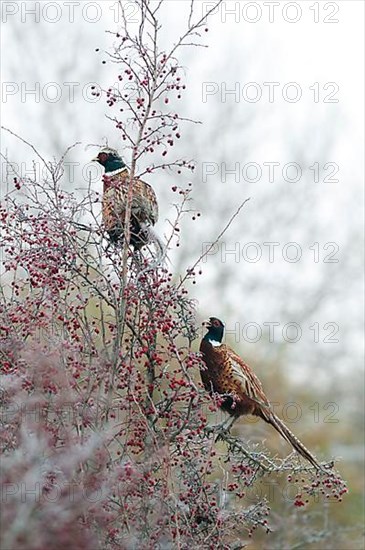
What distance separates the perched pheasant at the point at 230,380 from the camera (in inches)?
183

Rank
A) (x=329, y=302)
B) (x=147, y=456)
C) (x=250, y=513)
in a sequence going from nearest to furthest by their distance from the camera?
(x=147, y=456) < (x=250, y=513) < (x=329, y=302)

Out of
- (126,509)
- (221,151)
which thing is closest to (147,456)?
(126,509)

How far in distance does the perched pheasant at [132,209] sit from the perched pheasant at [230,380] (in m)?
0.52

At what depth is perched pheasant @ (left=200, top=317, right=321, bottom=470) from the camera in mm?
4637

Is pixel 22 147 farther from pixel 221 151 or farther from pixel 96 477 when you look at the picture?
pixel 96 477

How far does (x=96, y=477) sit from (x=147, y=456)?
0.56 m

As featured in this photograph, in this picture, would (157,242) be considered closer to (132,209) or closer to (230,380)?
(132,209)

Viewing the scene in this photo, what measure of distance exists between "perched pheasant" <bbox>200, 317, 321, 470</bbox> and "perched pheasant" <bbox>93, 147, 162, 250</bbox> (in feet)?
1.70

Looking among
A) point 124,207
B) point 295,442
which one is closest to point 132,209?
point 124,207

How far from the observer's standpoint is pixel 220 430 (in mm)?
4402

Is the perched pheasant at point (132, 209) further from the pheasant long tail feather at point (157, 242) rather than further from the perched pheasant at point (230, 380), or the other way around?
the perched pheasant at point (230, 380)

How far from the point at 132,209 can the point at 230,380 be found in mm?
915

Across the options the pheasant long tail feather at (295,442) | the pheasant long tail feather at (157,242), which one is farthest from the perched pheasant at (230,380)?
the pheasant long tail feather at (157,242)

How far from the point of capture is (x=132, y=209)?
14.4ft
